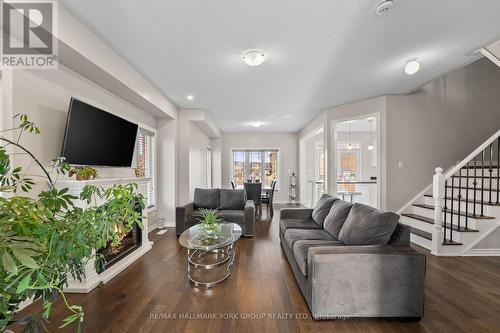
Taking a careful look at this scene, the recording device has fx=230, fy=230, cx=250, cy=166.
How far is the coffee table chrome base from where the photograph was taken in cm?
261

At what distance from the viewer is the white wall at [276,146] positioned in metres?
8.82

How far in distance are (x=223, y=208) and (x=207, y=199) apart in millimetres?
385

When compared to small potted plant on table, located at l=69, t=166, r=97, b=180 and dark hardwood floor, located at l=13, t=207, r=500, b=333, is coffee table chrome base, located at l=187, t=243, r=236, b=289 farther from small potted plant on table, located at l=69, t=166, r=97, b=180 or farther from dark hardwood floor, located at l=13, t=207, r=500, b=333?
small potted plant on table, located at l=69, t=166, r=97, b=180

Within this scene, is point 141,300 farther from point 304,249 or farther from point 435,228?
point 435,228

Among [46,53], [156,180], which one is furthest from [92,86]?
[156,180]

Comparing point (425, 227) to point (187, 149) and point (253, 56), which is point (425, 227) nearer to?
point (253, 56)

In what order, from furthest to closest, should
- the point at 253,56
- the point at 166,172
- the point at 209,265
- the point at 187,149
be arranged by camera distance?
1. the point at 187,149
2. the point at 166,172
3. the point at 253,56
4. the point at 209,265

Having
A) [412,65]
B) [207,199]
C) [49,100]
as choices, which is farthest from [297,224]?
[49,100]

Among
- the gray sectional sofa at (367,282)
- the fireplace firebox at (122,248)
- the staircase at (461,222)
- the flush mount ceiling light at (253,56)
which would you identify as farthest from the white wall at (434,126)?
the fireplace firebox at (122,248)

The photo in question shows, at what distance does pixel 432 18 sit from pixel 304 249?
262 cm

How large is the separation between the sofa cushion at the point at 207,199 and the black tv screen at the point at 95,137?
5.34ft

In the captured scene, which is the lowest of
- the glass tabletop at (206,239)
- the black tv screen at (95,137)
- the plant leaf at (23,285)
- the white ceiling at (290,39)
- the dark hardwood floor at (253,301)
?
the dark hardwood floor at (253,301)

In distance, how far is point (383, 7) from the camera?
6.70 ft

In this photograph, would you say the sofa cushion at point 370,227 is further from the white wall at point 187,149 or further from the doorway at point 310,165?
the doorway at point 310,165
